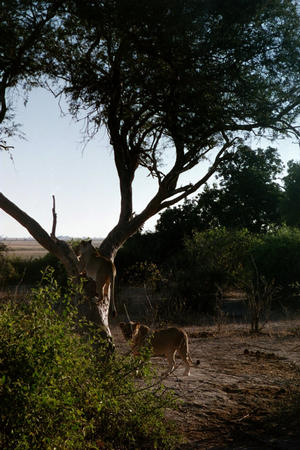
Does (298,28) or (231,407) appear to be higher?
(298,28)

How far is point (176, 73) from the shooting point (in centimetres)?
1036

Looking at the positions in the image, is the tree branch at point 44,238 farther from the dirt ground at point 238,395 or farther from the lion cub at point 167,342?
the dirt ground at point 238,395

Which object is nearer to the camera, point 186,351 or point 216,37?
point 186,351

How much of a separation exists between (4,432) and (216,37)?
26.0ft

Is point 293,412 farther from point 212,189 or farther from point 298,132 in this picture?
point 212,189

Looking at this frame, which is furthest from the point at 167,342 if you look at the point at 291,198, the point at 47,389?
the point at 291,198

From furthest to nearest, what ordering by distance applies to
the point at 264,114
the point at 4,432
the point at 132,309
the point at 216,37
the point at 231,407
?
the point at 132,309, the point at 264,114, the point at 216,37, the point at 231,407, the point at 4,432

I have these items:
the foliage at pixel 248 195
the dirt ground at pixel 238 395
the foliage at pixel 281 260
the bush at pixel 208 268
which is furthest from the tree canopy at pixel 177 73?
the foliage at pixel 248 195

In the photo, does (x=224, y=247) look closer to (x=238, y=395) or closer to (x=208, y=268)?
(x=208, y=268)

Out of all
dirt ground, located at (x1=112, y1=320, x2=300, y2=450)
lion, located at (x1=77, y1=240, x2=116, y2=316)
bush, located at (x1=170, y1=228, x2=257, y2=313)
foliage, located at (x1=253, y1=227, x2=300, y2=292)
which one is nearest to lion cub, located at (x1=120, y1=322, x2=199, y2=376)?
dirt ground, located at (x1=112, y1=320, x2=300, y2=450)

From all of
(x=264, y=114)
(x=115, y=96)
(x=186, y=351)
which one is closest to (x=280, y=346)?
(x=186, y=351)

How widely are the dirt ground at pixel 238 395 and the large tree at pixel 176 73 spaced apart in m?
2.93

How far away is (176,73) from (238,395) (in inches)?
231

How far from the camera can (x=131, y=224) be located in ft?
33.8
